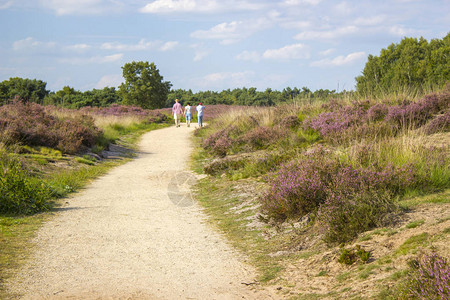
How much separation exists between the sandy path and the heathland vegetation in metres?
0.41

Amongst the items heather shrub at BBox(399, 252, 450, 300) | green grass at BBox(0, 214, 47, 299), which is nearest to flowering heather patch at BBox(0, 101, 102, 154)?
green grass at BBox(0, 214, 47, 299)

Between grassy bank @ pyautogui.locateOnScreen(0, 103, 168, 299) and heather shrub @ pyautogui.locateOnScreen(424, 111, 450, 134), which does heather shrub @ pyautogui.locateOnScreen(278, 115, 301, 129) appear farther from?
grassy bank @ pyautogui.locateOnScreen(0, 103, 168, 299)

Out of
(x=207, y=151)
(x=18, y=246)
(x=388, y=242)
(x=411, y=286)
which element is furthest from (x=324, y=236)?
(x=207, y=151)

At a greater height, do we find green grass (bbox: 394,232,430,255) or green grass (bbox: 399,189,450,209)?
green grass (bbox: 399,189,450,209)

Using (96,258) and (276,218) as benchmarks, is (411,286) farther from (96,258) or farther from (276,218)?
(96,258)

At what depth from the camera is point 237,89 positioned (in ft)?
249

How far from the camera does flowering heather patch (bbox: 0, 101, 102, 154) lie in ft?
49.4

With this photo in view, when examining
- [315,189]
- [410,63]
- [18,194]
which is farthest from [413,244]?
[410,63]

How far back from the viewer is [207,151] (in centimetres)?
1909

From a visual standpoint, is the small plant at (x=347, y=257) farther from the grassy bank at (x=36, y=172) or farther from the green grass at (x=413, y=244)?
the grassy bank at (x=36, y=172)

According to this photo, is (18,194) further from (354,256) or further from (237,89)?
(237,89)

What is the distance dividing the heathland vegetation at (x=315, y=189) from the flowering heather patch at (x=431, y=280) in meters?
0.01

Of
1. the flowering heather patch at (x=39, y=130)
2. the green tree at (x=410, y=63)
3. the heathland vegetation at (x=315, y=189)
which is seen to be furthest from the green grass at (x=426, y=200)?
the green tree at (x=410, y=63)

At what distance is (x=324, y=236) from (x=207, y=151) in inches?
522
